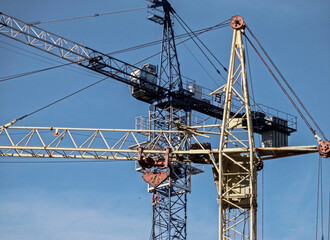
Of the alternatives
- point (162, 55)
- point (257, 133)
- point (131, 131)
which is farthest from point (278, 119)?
point (131, 131)

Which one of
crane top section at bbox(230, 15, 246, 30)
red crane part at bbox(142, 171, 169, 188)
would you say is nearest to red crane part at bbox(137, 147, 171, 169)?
red crane part at bbox(142, 171, 169, 188)

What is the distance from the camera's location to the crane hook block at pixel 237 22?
84.3 m

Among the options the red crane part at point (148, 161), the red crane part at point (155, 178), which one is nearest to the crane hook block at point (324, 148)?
the red crane part at point (148, 161)

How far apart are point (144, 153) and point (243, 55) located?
13.1 metres

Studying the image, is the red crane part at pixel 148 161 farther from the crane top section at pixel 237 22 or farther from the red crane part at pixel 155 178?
the crane top section at pixel 237 22

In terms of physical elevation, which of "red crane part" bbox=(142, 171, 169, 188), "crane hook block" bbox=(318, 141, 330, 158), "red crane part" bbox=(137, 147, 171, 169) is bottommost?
"red crane part" bbox=(142, 171, 169, 188)

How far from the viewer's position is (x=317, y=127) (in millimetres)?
82250

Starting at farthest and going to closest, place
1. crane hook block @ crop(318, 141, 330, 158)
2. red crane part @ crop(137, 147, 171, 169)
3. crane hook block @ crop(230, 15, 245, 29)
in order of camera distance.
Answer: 1. red crane part @ crop(137, 147, 171, 169)
2. crane hook block @ crop(230, 15, 245, 29)
3. crane hook block @ crop(318, 141, 330, 158)

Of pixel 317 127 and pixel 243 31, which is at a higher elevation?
pixel 243 31

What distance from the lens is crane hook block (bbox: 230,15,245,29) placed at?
8433 cm

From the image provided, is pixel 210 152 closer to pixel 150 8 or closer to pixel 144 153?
pixel 144 153

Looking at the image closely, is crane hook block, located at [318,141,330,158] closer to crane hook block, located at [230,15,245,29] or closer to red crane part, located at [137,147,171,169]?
crane hook block, located at [230,15,245,29]

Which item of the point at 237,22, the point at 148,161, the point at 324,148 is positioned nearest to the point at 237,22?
the point at 237,22

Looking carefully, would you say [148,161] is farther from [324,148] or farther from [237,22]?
[324,148]
